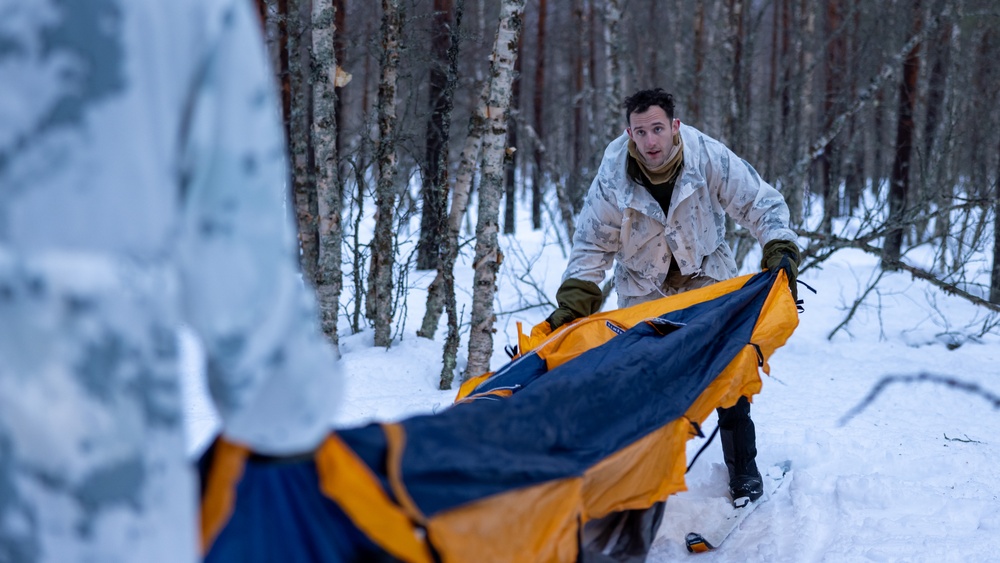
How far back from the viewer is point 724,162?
425 centimetres

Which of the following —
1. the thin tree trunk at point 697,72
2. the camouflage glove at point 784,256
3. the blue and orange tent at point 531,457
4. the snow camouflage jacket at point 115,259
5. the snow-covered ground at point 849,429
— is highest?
the thin tree trunk at point 697,72

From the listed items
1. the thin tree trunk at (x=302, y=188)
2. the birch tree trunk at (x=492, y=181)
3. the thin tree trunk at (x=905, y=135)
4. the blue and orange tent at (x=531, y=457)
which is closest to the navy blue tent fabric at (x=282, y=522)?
the blue and orange tent at (x=531, y=457)

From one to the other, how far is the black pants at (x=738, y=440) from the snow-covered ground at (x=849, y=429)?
0.17 metres

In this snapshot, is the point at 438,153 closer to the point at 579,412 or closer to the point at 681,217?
the point at 681,217

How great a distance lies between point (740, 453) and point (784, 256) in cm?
92

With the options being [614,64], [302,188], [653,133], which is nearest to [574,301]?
[653,133]

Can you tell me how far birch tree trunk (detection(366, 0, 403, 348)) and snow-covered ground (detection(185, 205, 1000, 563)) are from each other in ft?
1.14

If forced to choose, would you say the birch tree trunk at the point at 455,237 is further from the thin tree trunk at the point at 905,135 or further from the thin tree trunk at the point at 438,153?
the thin tree trunk at the point at 905,135

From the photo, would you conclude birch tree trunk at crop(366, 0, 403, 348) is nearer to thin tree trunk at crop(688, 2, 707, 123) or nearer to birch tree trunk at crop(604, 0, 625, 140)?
birch tree trunk at crop(604, 0, 625, 140)

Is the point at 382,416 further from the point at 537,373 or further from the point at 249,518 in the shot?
the point at 249,518

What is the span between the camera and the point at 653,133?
13.3 ft

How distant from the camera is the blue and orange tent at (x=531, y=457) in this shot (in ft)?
5.61

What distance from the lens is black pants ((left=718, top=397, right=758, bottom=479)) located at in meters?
3.95

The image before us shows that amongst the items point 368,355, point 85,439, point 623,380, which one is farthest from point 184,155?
point 368,355
